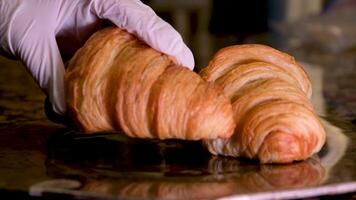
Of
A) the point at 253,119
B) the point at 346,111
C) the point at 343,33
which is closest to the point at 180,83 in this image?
the point at 253,119

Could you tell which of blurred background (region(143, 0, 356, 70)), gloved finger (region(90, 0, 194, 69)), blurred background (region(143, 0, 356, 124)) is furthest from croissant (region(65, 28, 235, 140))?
blurred background (region(143, 0, 356, 70))

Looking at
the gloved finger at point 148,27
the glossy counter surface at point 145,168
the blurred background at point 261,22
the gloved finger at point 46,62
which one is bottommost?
the blurred background at point 261,22

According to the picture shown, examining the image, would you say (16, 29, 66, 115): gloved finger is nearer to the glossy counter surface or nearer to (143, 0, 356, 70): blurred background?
the glossy counter surface

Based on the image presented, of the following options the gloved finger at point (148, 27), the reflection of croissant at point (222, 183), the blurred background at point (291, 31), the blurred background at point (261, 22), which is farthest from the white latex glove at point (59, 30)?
the blurred background at point (261, 22)

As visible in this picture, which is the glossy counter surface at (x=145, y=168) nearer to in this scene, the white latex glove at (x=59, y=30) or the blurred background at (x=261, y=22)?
the white latex glove at (x=59, y=30)

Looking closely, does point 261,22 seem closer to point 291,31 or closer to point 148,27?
point 291,31

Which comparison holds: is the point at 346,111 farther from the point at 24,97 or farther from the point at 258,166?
the point at 24,97

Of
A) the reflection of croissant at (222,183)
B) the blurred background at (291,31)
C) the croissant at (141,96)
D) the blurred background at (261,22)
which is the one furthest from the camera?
the blurred background at (261,22)

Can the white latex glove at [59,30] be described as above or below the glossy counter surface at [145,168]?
above

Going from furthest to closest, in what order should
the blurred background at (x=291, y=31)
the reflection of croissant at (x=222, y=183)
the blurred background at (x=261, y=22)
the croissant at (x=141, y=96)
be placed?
1. the blurred background at (x=261, y=22)
2. the blurred background at (x=291, y=31)
3. the croissant at (x=141, y=96)
4. the reflection of croissant at (x=222, y=183)
